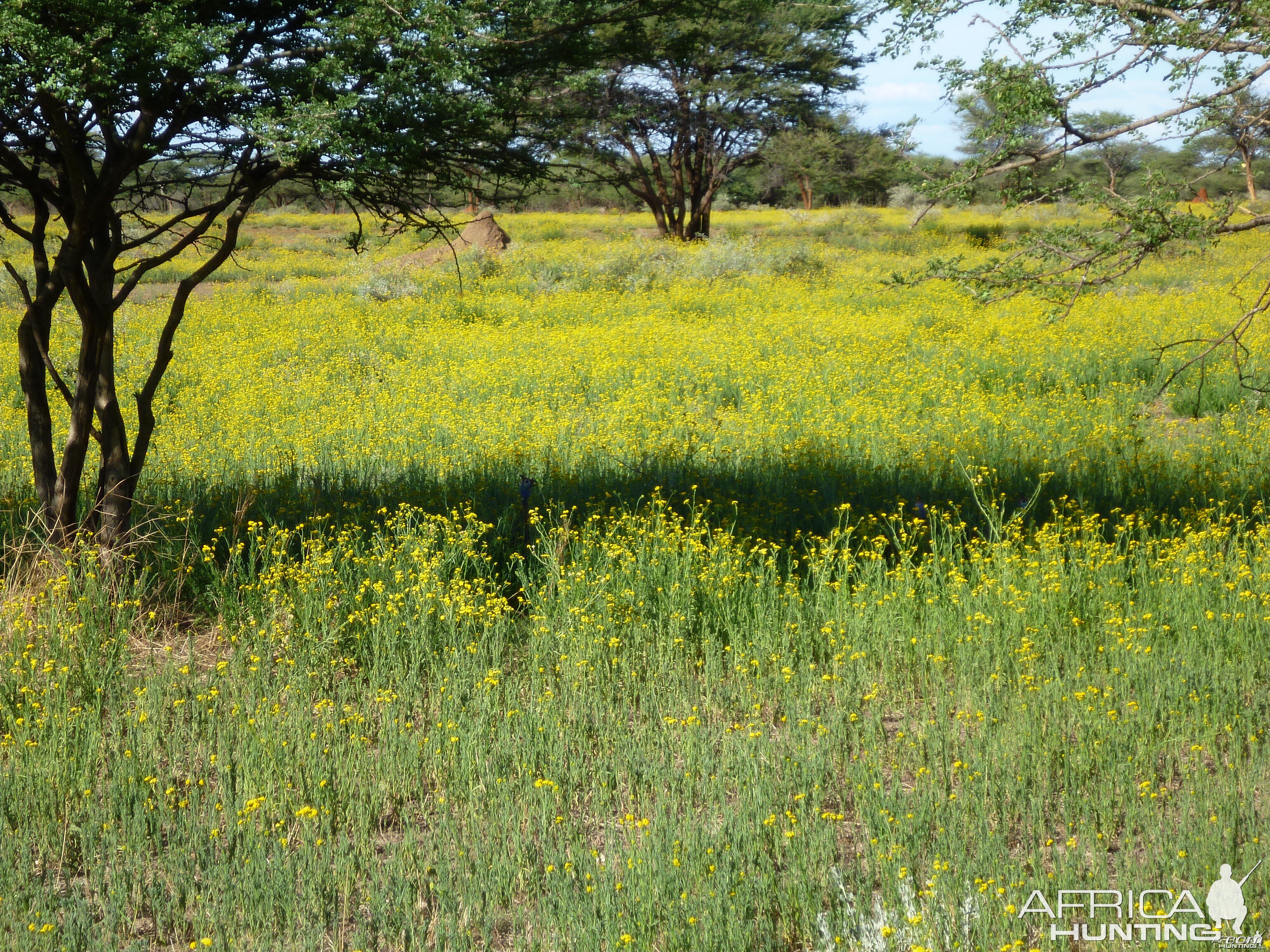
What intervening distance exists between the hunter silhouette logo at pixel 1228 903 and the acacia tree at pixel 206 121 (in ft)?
13.6

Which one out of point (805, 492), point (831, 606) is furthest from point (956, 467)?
point (831, 606)

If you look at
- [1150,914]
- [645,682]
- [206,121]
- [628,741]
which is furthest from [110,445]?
[1150,914]

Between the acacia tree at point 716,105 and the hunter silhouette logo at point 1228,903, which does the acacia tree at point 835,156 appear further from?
the hunter silhouette logo at point 1228,903

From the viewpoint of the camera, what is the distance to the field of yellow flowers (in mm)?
3086

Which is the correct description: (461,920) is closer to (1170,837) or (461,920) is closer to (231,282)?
(1170,837)

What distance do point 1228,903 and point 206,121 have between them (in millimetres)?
5736

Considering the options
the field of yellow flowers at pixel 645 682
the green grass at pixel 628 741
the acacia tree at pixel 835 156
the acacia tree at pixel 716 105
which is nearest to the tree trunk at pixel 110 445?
the field of yellow flowers at pixel 645 682

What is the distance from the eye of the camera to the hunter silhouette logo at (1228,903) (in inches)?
109

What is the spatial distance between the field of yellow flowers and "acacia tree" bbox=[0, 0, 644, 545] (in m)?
0.98

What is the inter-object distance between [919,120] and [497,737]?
347cm

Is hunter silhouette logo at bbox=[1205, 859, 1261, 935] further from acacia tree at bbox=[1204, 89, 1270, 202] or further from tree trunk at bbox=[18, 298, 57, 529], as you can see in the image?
tree trunk at bbox=[18, 298, 57, 529]

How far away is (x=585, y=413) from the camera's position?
10.1 meters

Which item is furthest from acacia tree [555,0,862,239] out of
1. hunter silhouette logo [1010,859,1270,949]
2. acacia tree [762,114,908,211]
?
hunter silhouette logo [1010,859,1270,949]

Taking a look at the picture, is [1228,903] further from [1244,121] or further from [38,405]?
[38,405]
